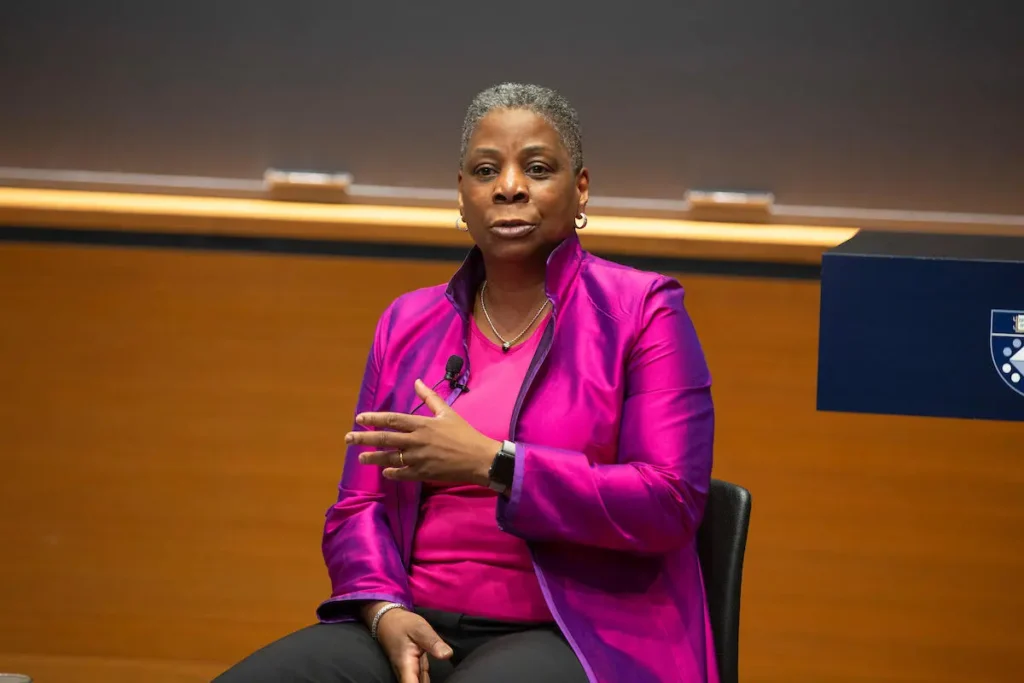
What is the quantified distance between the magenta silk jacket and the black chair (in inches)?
1.7

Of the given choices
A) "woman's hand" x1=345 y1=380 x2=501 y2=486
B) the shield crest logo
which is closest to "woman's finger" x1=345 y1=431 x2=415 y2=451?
"woman's hand" x1=345 y1=380 x2=501 y2=486

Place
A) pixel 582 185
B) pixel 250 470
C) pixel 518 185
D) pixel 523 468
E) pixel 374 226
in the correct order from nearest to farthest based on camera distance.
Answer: pixel 523 468 → pixel 518 185 → pixel 582 185 → pixel 374 226 → pixel 250 470

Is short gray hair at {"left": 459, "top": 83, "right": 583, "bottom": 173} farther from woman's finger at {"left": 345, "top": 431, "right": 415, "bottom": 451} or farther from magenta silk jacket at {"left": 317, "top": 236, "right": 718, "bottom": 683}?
woman's finger at {"left": 345, "top": 431, "right": 415, "bottom": 451}

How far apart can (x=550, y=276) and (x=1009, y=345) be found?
2.37 ft

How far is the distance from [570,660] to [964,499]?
1477 millimetres

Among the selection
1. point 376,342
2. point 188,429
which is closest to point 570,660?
point 376,342

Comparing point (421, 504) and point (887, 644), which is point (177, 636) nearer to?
point (421, 504)

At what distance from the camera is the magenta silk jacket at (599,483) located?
191 centimetres

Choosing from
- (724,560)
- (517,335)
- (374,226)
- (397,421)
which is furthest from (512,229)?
(374,226)

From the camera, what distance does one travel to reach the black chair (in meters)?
2.05

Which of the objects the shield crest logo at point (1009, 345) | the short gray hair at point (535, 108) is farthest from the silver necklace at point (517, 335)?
the shield crest logo at point (1009, 345)

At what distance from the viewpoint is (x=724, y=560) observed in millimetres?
2090

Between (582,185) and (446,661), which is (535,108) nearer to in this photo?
(582,185)

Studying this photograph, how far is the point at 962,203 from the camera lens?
3.17 metres
